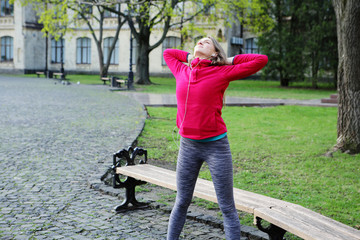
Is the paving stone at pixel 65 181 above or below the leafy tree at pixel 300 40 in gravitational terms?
below

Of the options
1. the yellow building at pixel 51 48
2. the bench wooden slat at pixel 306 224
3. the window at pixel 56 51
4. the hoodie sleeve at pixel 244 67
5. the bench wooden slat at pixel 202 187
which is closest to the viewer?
the bench wooden slat at pixel 306 224

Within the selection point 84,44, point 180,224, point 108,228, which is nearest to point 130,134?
point 108,228

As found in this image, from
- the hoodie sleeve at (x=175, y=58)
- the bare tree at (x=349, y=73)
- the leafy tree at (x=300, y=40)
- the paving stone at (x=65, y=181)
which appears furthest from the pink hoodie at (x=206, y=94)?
the leafy tree at (x=300, y=40)

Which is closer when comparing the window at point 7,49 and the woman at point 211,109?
→ the woman at point 211,109

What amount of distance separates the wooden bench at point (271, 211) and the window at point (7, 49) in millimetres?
44495

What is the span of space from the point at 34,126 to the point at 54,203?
637 centimetres

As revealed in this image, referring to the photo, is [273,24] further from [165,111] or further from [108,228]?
[108,228]

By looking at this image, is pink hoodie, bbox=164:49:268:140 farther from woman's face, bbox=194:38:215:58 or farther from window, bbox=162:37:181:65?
window, bbox=162:37:181:65

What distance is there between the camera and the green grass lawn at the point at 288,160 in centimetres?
600

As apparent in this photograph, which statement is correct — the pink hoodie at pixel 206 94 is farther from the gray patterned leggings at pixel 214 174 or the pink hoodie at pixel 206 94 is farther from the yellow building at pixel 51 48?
the yellow building at pixel 51 48

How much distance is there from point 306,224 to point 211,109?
3.86ft

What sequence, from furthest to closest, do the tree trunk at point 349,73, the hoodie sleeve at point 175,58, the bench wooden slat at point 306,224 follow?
1. the tree trunk at point 349,73
2. the hoodie sleeve at point 175,58
3. the bench wooden slat at point 306,224

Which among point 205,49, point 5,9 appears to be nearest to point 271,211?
point 205,49

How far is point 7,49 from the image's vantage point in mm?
46906
